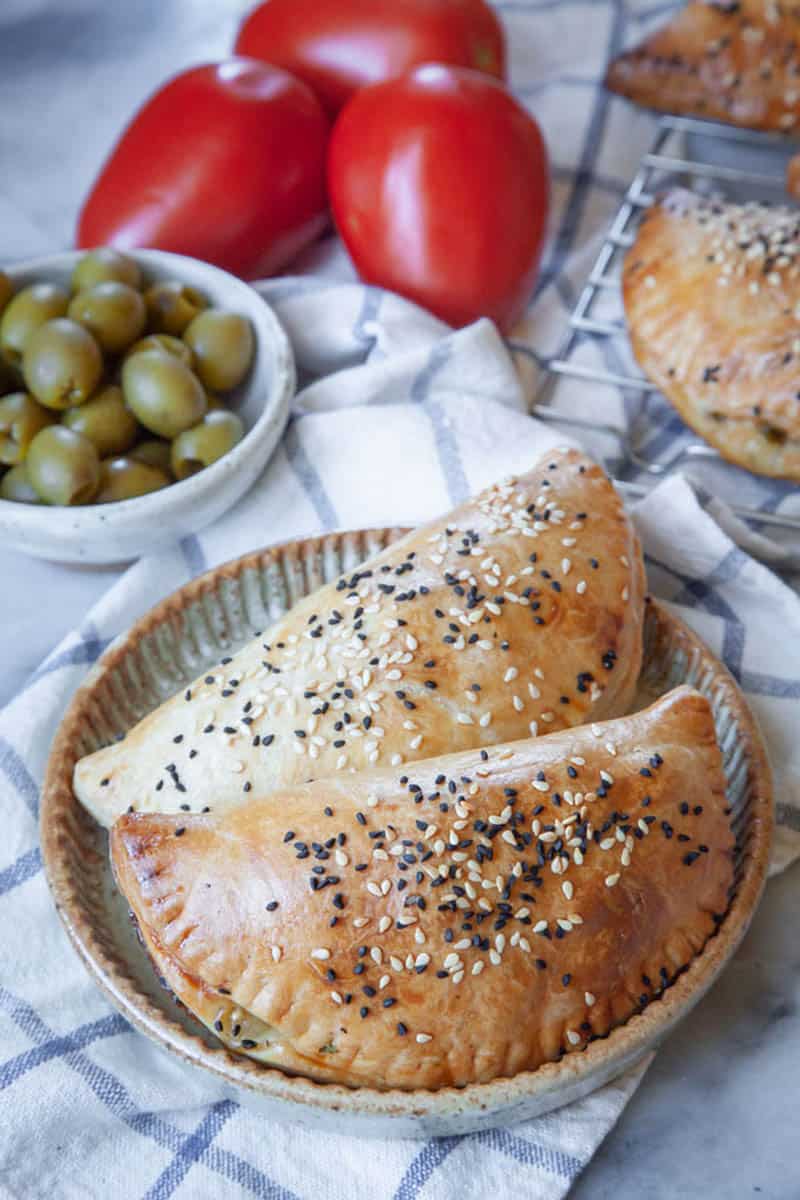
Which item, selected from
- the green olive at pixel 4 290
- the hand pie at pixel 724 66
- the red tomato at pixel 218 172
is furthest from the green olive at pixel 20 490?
the hand pie at pixel 724 66

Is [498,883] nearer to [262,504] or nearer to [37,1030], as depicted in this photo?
[37,1030]

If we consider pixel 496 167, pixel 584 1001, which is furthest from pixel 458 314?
pixel 584 1001

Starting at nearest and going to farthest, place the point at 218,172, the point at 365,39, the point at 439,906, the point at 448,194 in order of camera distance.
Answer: the point at 439,906
the point at 448,194
the point at 218,172
the point at 365,39

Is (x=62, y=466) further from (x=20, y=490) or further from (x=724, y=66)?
(x=724, y=66)

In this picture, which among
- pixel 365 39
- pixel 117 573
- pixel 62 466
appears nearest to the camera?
pixel 62 466

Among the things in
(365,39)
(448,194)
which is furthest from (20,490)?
(365,39)

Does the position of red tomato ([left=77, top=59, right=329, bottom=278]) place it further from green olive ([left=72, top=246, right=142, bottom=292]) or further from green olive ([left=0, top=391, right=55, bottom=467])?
green olive ([left=0, top=391, right=55, bottom=467])

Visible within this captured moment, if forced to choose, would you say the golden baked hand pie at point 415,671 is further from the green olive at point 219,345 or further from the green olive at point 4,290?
the green olive at point 4,290
